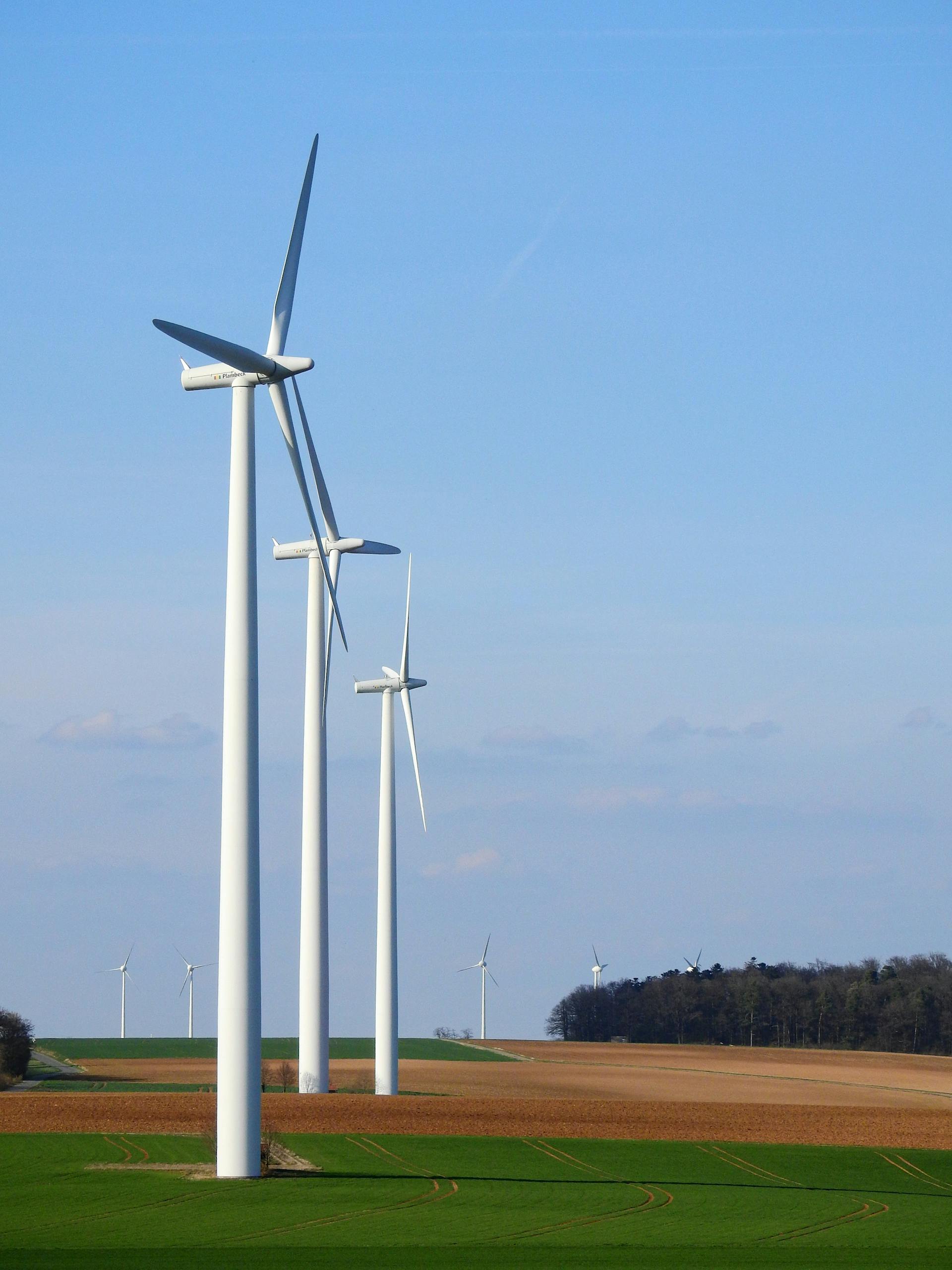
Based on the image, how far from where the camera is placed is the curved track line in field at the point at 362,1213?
111 feet

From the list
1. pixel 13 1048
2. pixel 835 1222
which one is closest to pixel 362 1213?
pixel 835 1222

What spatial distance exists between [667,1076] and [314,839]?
40.4 metres

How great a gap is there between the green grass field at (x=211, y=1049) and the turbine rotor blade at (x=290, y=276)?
208ft

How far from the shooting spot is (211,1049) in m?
116

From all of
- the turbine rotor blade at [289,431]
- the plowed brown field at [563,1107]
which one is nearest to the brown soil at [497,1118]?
the plowed brown field at [563,1107]

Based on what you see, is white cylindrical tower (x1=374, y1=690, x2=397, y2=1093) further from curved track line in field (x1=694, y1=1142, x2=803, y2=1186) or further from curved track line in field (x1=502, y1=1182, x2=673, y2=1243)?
curved track line in field (x1=502, y1=1182, x2=673, y2=1243)

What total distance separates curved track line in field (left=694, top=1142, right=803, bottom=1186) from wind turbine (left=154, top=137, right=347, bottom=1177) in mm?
14940

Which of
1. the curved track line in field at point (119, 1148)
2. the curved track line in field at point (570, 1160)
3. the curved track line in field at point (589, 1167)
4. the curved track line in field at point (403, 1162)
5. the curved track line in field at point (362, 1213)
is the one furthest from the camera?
the curved track line in field at point (119, 1148)

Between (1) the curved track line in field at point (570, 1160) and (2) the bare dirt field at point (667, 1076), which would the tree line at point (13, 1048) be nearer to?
(2) the bare dirt field at point (667, 1076)

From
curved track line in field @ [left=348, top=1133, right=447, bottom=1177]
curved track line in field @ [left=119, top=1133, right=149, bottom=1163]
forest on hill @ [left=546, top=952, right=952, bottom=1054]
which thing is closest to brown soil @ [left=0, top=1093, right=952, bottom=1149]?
curved track line in field @ [left=119, top=1133, right=149, bottom=1163]

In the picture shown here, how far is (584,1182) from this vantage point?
44.2m

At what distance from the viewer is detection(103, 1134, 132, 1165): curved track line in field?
151 feet

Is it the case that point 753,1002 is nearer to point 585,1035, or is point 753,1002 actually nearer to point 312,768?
point 585,1035

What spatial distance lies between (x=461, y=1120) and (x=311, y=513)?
2443 cm
